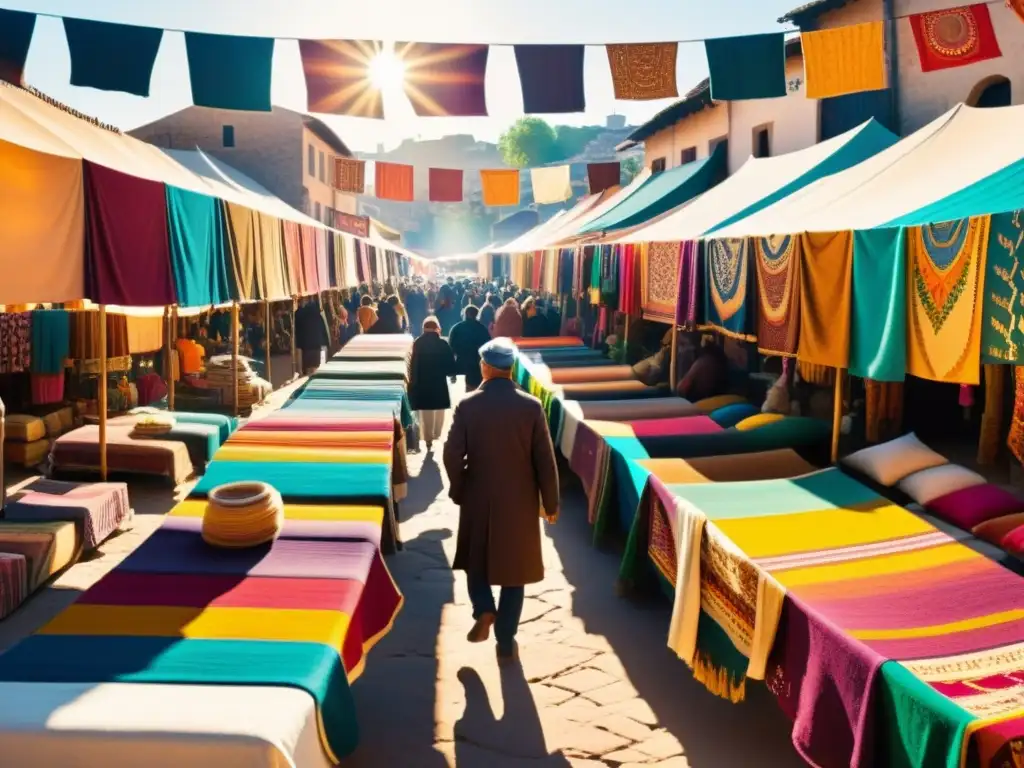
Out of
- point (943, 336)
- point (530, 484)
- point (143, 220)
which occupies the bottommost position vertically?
point (530, 484)

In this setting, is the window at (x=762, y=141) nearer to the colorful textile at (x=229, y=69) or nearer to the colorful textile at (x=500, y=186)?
the colorful textile at (x=500, y=186)

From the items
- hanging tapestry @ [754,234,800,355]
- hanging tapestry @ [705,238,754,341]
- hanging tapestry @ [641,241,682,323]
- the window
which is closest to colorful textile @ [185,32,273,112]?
hanging tapestry @ [641,241,682,323]

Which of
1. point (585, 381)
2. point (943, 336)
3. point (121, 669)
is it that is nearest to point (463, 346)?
point (585, 381)

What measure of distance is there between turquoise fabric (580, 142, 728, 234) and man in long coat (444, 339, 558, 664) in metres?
8.38

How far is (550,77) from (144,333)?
5642 millimetres

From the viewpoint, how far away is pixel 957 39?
7867mm

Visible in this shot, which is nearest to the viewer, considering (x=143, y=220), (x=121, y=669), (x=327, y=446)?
(x=121, y=669)

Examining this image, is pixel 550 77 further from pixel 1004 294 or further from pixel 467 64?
pixel 1004 294

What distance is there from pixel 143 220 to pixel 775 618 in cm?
529

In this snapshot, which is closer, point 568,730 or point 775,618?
point 775,618

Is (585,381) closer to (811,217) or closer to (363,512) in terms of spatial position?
(811,217)

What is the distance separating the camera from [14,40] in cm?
773

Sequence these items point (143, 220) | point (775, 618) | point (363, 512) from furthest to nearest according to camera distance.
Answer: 1. point (143, 220)
2. point (363, 512)
3. point (775, 618)

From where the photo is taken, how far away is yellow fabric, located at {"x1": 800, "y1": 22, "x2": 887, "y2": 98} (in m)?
8.49
